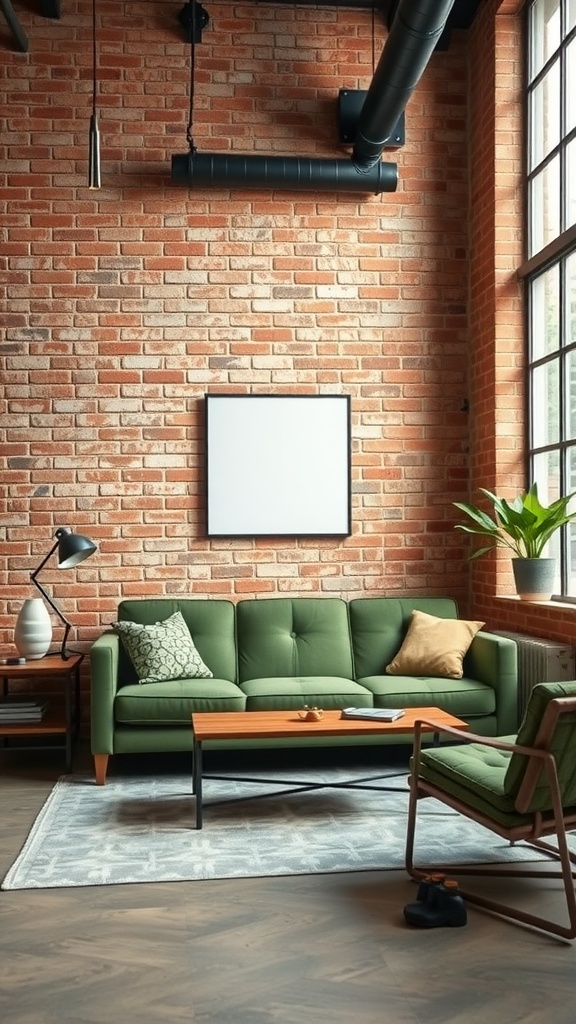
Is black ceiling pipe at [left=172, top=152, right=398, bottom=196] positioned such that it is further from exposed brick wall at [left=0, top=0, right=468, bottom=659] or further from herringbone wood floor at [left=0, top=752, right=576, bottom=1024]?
herringbone wood floor at [left=0, top=752, right=576, bottom=1024]

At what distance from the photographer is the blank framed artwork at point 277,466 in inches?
248

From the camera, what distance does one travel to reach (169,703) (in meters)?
5.17

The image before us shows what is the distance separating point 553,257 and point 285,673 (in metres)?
2.77

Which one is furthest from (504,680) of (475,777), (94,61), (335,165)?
(94,61)

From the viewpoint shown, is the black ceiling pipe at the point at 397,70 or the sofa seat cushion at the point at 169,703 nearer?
the black ceiling pipe at the point at 397,70

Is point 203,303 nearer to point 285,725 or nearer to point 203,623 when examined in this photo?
point 203,623

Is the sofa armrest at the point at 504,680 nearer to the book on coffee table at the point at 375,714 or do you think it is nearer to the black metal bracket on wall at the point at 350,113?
the book on coffee table at the point at 375,714

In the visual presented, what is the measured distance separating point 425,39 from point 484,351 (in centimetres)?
189

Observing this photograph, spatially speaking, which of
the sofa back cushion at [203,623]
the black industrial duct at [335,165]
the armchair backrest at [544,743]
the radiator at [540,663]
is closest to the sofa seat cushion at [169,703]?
the sofa back cushion at [203,623]

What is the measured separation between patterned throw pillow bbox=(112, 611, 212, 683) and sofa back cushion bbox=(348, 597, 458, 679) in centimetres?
92

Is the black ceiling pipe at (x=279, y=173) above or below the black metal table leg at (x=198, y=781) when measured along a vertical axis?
above

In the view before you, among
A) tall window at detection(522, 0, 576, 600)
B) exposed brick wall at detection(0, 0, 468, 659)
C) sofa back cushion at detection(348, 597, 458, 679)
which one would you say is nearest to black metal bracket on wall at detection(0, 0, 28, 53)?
exposed brick wall at detection(0, 0, 468, 659)

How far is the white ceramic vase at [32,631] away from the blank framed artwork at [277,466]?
1.14m

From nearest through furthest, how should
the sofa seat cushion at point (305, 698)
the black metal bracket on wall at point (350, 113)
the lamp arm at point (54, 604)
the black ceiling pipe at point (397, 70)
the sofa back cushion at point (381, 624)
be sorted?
the black ceiling pipe at point (397, 70), the sofa seat cushion at point (305, 698), the lamp arm at point (54, 604), the sofa back cushion at point (381, 624), the black metal bracket on wall at point (350, 113)
